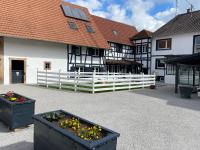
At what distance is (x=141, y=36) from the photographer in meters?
25.9

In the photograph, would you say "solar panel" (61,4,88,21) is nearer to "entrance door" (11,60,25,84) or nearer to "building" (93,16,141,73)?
"building" (93,16,141,73)

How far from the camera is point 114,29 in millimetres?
26625

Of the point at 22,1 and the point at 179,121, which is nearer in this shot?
the point at 179,121

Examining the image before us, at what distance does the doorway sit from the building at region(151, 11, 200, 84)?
13340 millimetres

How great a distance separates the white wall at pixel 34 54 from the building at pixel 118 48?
6.25 m

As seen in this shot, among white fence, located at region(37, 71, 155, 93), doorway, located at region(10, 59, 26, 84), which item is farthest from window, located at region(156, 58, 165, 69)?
doorway, located at region(10, 59, 26, 84)

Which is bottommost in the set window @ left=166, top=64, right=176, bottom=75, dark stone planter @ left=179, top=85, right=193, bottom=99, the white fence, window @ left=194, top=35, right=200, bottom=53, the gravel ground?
the gravel ground

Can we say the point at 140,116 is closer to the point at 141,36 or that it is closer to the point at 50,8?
the point at 50,8

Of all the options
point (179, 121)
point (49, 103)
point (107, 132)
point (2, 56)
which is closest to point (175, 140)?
point (179, 121)

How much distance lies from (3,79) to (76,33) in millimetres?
7668

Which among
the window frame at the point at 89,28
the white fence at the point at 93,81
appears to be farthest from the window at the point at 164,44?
the window frame at the point at 89,28

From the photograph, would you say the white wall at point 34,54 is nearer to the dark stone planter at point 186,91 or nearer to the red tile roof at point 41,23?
the red tile roof at point 41,23

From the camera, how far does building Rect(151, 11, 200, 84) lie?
2069 cm

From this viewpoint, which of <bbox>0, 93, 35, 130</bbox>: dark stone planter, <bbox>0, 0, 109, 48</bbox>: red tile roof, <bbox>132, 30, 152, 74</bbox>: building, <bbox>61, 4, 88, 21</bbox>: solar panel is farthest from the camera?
<bbox>132, 30, 152, 74</bbox>: building
